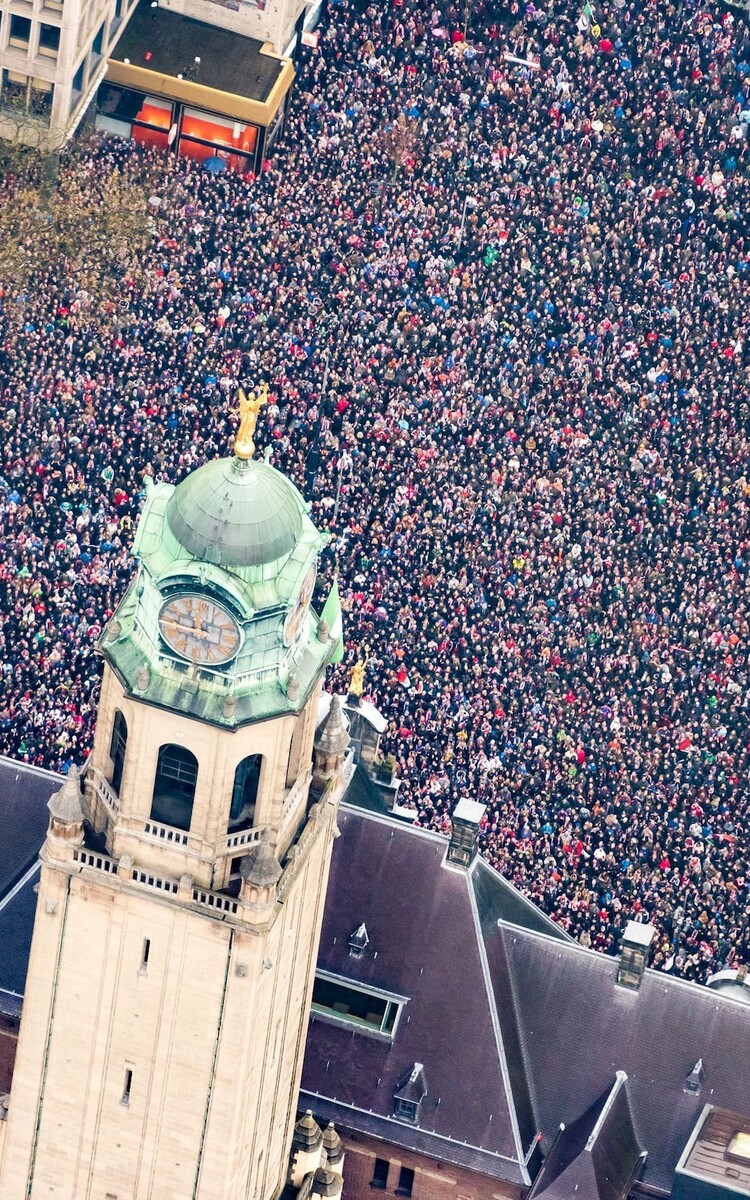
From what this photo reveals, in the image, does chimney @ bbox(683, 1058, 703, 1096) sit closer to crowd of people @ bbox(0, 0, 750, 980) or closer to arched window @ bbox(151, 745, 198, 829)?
crowd of people @ bbox(0, 0, 750, 980)

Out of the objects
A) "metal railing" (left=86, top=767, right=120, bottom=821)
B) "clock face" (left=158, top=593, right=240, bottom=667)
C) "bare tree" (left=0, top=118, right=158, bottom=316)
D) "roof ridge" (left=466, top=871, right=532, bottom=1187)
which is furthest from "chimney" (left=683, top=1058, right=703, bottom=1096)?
"bare tree" (left=0, top=118, right=158, bottom=316)

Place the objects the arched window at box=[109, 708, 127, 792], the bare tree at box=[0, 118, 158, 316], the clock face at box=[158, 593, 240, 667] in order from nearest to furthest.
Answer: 1. the clock face at box=[158, 593, 240, 667]
2. the arched window at box=[109, 708, 127, 792]
3. the bare tree at box=[0, 118, 158, 316]

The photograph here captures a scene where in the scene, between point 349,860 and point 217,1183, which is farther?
point 349,860

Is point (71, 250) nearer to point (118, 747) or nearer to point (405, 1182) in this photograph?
point (405, 1182)

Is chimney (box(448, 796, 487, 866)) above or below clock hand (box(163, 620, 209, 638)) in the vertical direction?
above

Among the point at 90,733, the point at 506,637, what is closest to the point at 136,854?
the point at 90,733

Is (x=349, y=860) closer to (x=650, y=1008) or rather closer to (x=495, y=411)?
(x=650, y=1008)
